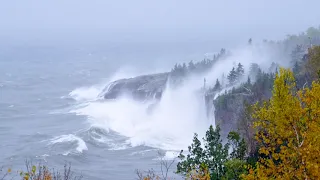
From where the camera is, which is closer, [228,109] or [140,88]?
[228,109]

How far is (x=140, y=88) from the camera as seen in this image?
80125 millimetres

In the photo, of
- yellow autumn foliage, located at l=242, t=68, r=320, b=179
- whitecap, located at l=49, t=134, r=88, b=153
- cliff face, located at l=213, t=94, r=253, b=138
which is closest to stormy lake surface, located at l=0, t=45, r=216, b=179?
whitecap, located at l=49, t=134, r=88, b=153

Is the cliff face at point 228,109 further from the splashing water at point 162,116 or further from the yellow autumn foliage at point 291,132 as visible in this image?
the yellow autumn foliage at point 291,132

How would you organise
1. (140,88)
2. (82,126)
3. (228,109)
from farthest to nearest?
(140,88) < (82,126) < (228,109)

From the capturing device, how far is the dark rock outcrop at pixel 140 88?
7688 cm

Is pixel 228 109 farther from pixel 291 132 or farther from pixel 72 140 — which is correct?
pixel 291 132

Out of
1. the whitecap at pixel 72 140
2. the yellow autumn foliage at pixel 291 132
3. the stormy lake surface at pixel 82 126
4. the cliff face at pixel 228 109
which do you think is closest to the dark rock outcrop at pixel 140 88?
the stormy lake surface at pixel 82 126

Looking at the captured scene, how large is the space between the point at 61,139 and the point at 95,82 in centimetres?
4676

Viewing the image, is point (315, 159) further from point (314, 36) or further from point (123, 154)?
point (314, 36)

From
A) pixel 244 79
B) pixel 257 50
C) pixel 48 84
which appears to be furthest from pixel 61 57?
pixel 244 79

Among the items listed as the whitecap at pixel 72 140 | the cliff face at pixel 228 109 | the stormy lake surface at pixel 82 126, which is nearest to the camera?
the stormy lake surface at pixel 82 126

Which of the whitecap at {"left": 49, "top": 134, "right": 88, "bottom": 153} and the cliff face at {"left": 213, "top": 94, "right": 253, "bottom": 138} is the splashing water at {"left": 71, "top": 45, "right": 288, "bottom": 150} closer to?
the cliff face at {"left": 213, "top": 94, "right": 253, "bottom": 138}

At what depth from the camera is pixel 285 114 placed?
14859mm

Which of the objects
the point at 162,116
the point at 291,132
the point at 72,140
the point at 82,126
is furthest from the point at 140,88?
the point at 291,132
